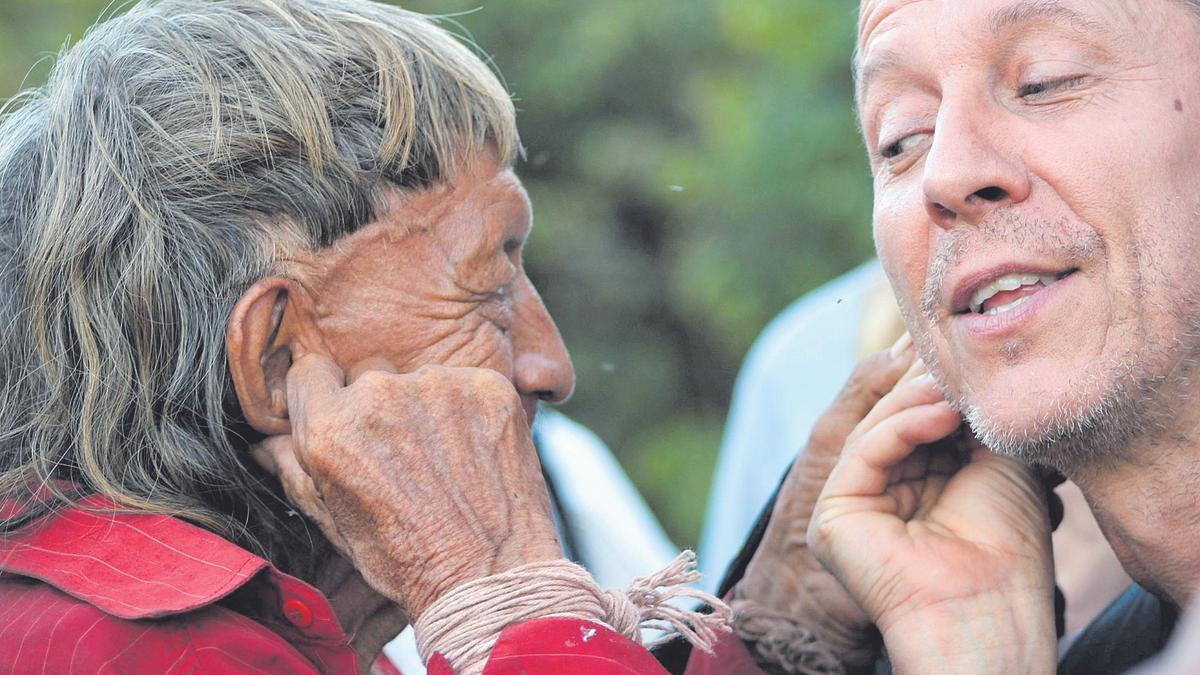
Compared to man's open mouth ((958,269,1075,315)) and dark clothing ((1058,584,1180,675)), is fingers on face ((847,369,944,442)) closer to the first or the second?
man's open mouth ((958,269,1075,315))

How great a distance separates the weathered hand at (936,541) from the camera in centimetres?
238

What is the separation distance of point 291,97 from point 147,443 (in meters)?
0.70

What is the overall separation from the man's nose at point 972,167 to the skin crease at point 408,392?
0.87 meters

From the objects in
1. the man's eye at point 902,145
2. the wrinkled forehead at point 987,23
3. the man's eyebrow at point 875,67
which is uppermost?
the wrinkled forehead at point 987,23

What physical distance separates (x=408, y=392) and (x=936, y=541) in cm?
105

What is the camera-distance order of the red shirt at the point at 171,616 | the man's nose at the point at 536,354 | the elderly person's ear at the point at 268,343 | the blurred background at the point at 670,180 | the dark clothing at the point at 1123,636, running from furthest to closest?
the blurred background at the point at 670,180 < the man's nose at the point at 536,354 < the dark clothing at the point at 1123,636 < the elderly person's ear at the point at 268,343 < the red shirt at the point at 171,616

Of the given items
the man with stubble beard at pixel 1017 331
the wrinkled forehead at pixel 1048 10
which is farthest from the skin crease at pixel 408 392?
the wrinkled forehead at pixel 1048 10

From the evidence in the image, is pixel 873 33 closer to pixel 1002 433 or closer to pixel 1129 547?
pixel 1002 433

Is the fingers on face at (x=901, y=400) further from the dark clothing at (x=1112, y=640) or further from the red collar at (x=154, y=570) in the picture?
the red collar at (x=154, y=570)

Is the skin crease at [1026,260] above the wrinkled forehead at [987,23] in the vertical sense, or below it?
below

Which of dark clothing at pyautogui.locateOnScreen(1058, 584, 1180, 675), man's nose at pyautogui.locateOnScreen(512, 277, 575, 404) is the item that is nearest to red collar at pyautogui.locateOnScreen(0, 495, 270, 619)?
man's nose at pyautogui.locateOnScreen(512, 277, 575, 404)

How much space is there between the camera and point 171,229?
7.88 feet

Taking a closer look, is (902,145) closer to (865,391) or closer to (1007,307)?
(1007,307)

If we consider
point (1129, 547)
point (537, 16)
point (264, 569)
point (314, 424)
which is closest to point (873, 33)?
point (1129, 547)
